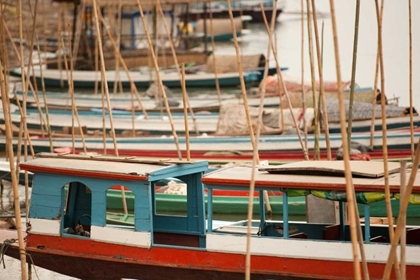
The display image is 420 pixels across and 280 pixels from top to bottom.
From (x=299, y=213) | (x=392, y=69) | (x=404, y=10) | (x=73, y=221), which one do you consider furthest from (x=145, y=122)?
(x=404, y=10)

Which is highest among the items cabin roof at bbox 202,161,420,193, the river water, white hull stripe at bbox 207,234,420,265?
the river water

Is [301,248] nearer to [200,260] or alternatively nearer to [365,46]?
[200,260]

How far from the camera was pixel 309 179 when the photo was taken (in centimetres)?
555

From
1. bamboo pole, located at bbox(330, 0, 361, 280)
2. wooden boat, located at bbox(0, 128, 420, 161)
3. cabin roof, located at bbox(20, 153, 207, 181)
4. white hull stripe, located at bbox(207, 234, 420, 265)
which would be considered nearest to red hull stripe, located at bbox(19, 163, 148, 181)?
cabin roof, located at bbox(20, 153, 207, 181)

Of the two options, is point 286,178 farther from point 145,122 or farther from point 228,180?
point 145,122

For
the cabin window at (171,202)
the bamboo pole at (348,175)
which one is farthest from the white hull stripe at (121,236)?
the cabin window at (171,202)

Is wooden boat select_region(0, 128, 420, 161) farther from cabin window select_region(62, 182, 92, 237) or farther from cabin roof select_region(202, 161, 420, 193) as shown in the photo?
cabin roof select_region(202, 161, 420, 193)

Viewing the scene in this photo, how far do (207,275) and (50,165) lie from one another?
53.0 inches

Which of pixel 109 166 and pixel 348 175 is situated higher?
pixel 348 175

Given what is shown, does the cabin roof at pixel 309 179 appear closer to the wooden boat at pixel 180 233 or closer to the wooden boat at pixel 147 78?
the wooden boat at pixel 180 233

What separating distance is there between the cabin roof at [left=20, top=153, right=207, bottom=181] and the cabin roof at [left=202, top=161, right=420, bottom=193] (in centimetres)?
27

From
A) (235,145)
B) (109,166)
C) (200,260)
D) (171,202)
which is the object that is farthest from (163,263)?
(235,145)

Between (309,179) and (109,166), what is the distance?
4.54 ft

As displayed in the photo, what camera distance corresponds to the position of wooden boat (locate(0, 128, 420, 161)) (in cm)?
1059
